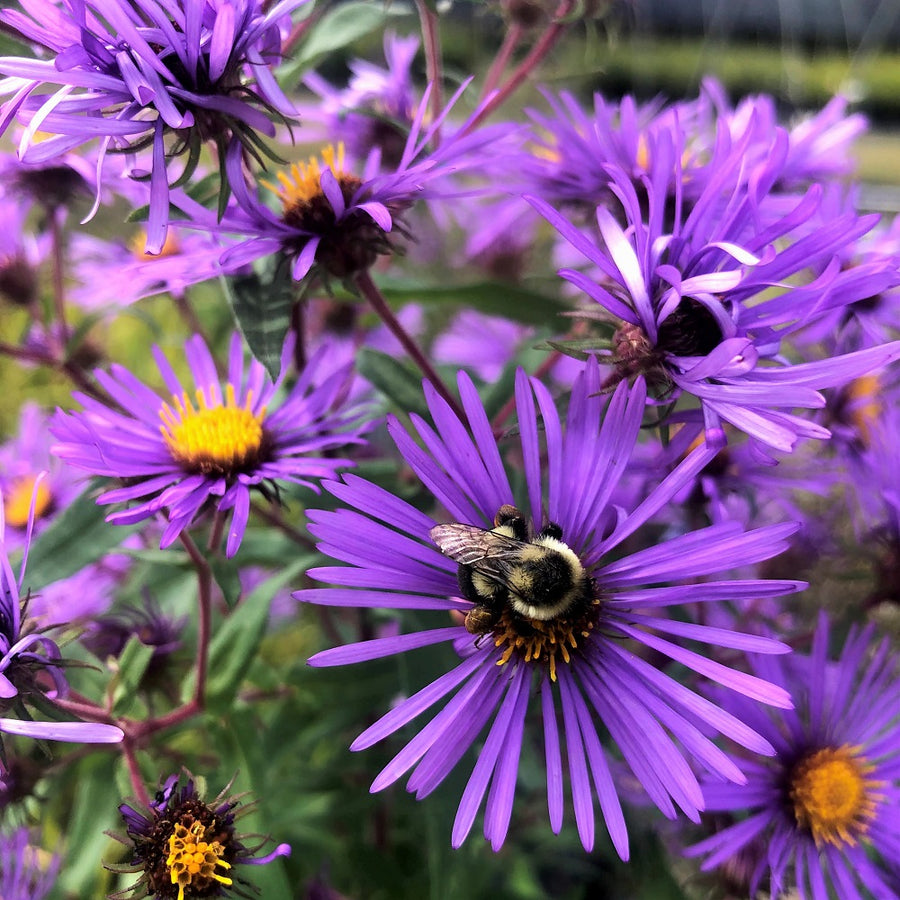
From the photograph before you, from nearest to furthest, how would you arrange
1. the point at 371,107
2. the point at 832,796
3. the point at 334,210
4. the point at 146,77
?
the point at 146,77 < the point at 334,210 < the point at 832,796 < the point at 371,107

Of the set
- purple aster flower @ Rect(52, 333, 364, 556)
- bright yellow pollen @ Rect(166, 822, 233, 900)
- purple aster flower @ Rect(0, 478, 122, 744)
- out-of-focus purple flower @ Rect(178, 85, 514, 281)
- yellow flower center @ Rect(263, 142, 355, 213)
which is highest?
yellow flower center @ Rect(263, 142, 355, 213)

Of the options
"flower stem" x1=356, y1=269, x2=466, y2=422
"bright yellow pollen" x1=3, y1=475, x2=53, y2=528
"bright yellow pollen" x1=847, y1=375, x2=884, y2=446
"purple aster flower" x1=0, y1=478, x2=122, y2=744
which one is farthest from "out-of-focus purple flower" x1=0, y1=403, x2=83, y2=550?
"bright yellow pollen" x1=847, y1=375, x2=884, y2=446

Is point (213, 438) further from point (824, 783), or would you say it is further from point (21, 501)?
point (824, 783)

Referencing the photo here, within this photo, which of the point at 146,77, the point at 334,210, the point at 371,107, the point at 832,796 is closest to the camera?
the point at 146,77

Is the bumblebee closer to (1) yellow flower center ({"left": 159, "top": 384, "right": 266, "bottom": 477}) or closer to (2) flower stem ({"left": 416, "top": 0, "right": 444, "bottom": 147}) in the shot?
(1) yellow flower center ({"left": 159, "top": 384, "right": 266, "bottom": 477})

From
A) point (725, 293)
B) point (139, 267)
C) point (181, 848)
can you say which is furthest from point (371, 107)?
point (181, 848)

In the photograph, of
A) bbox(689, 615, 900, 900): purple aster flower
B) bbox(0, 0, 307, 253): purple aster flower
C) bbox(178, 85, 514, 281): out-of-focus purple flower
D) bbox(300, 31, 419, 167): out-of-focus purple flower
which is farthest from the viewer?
bbox(300, 31, 419, 167): out-of-focus purple flower

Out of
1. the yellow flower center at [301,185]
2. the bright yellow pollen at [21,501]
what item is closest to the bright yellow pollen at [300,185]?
the yellow flower center at [301,185]

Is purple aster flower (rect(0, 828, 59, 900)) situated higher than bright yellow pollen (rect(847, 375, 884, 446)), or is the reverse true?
bright yellow pollen (rect(847, 375, 884, 446))

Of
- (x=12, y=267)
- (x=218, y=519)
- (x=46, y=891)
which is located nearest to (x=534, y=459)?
(x=218, y=519)
